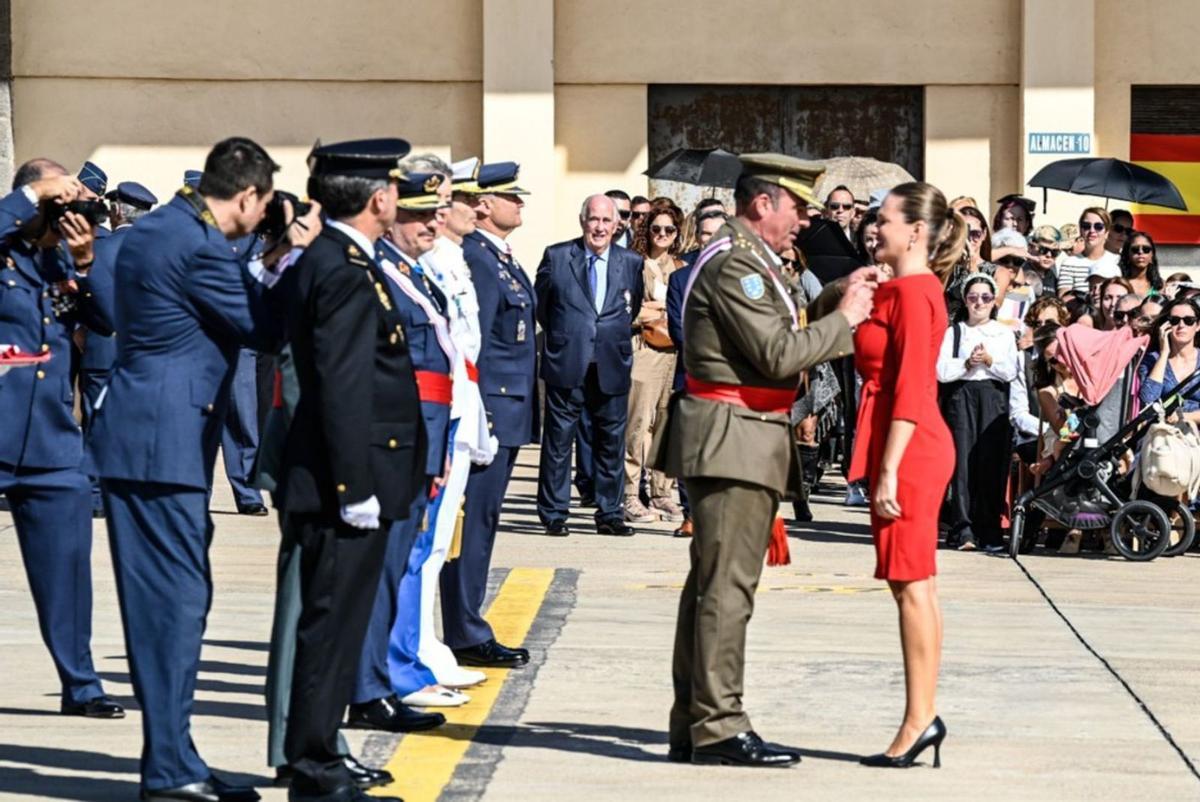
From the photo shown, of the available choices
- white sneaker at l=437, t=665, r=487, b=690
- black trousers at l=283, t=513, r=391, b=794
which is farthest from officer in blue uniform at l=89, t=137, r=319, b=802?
white sneaker at l=437, t=665, r=487, b=690

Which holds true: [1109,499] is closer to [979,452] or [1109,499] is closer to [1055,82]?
[979,452]

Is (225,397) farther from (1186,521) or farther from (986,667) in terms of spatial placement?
(1186,521)

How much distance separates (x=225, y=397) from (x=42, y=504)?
5.12ft

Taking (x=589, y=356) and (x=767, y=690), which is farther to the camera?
(x=589, y=356)

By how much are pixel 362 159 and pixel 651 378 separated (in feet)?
27.8

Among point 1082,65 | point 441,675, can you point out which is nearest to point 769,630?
point 441,675

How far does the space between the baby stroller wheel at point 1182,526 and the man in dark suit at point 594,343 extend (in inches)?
124

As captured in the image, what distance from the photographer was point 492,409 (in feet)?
33.8

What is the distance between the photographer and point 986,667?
9.71 metres

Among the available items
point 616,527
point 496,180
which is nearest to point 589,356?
point 616,527

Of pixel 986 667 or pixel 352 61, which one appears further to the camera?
pixel 352 61

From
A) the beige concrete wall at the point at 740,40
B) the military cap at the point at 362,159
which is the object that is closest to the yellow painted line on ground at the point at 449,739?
the military cap at the point at 362,159

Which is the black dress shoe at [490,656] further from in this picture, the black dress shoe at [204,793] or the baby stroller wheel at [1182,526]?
the baby stroller wheel at [1182,526]

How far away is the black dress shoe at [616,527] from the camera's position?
14555mm
